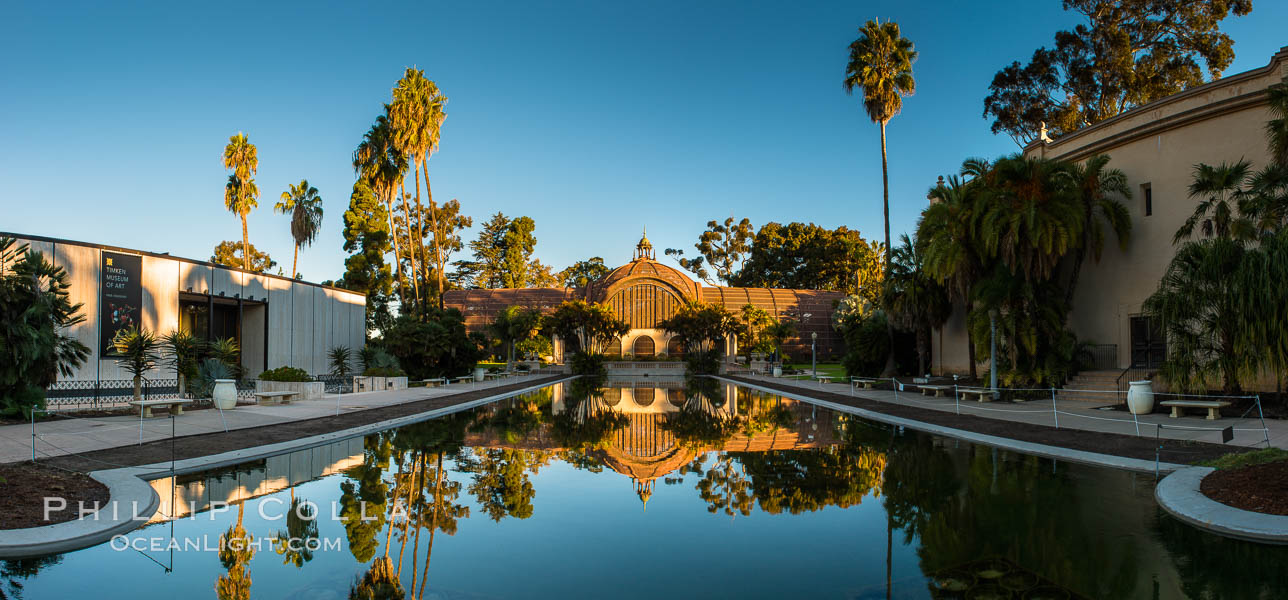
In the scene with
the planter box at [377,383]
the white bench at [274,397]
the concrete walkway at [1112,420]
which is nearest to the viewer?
the concrete walkway at [1112,420]

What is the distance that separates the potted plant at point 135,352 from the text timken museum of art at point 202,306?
3.46ft

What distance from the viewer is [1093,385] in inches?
874

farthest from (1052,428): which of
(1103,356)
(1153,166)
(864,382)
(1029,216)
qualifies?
(864,382)

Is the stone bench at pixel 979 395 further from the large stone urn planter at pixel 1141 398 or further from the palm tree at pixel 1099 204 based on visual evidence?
the palm tree at pixel 1099 204

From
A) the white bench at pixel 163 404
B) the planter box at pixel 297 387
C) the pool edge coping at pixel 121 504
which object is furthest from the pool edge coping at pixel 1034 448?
the planter box at pixel 297 387

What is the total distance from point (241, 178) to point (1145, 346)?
158 feet

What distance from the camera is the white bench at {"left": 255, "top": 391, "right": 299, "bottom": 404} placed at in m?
20.8

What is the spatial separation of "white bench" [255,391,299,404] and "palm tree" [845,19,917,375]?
28.1 meters

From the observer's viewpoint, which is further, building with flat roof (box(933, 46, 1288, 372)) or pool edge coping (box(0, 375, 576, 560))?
building with flat roof (box(933, 46, 1288, 372))

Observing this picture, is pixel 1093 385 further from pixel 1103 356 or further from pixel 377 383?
pixel 377 383

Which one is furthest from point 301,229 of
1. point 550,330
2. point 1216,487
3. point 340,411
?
point 1216,487

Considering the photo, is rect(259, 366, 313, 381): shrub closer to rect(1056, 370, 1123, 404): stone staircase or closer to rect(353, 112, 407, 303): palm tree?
rect(353, 112, 407, 303): palm tree

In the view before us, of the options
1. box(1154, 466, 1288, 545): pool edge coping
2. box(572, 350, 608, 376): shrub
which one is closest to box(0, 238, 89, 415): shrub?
box(1154, 466, 1288, 545): pool edge coping

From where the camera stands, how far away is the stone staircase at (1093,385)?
68.8ft
